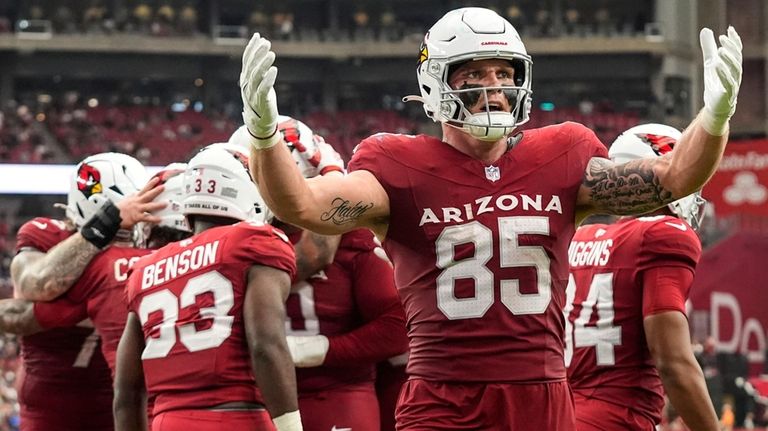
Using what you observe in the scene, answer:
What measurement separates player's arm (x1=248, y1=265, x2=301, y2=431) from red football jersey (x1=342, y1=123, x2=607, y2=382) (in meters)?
0.47

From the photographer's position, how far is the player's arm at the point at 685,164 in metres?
3.10

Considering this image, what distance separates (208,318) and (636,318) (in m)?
1.43

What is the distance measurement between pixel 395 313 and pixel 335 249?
0.32m

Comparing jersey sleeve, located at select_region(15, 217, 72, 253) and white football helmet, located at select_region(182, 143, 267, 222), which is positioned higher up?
white football helmet, located at select_region(182, 143, 267, 222)

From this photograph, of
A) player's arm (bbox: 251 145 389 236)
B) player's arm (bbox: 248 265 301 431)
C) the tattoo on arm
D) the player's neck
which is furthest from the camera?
player's arm (bbox: 248 265 301 431)

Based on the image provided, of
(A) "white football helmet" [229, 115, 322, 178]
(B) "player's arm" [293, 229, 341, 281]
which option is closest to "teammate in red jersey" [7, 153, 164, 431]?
(A) "white football helmet" [229, 115, 322, 178]

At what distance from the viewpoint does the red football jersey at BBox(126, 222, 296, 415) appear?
3.93 meters

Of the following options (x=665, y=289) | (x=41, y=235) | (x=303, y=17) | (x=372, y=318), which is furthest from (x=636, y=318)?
(x=303, y=17)

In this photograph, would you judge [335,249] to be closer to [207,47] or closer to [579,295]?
[579,295]

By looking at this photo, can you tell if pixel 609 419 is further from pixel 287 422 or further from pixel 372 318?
pixel 287 422

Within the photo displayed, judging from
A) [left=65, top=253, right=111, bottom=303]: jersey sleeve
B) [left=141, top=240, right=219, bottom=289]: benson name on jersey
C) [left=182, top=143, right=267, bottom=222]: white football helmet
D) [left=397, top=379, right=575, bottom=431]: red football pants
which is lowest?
[left=65, top=253, right=111, bottom=303]: jersey sleeve

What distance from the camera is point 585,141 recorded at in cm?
362

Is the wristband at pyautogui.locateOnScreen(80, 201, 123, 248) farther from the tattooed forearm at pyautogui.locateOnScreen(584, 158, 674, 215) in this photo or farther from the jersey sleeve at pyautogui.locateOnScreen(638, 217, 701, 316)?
the tattooed forearm at pyautogui.locateOnScreen(584, 158, 674, 215)

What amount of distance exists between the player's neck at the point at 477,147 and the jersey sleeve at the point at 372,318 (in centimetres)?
121
